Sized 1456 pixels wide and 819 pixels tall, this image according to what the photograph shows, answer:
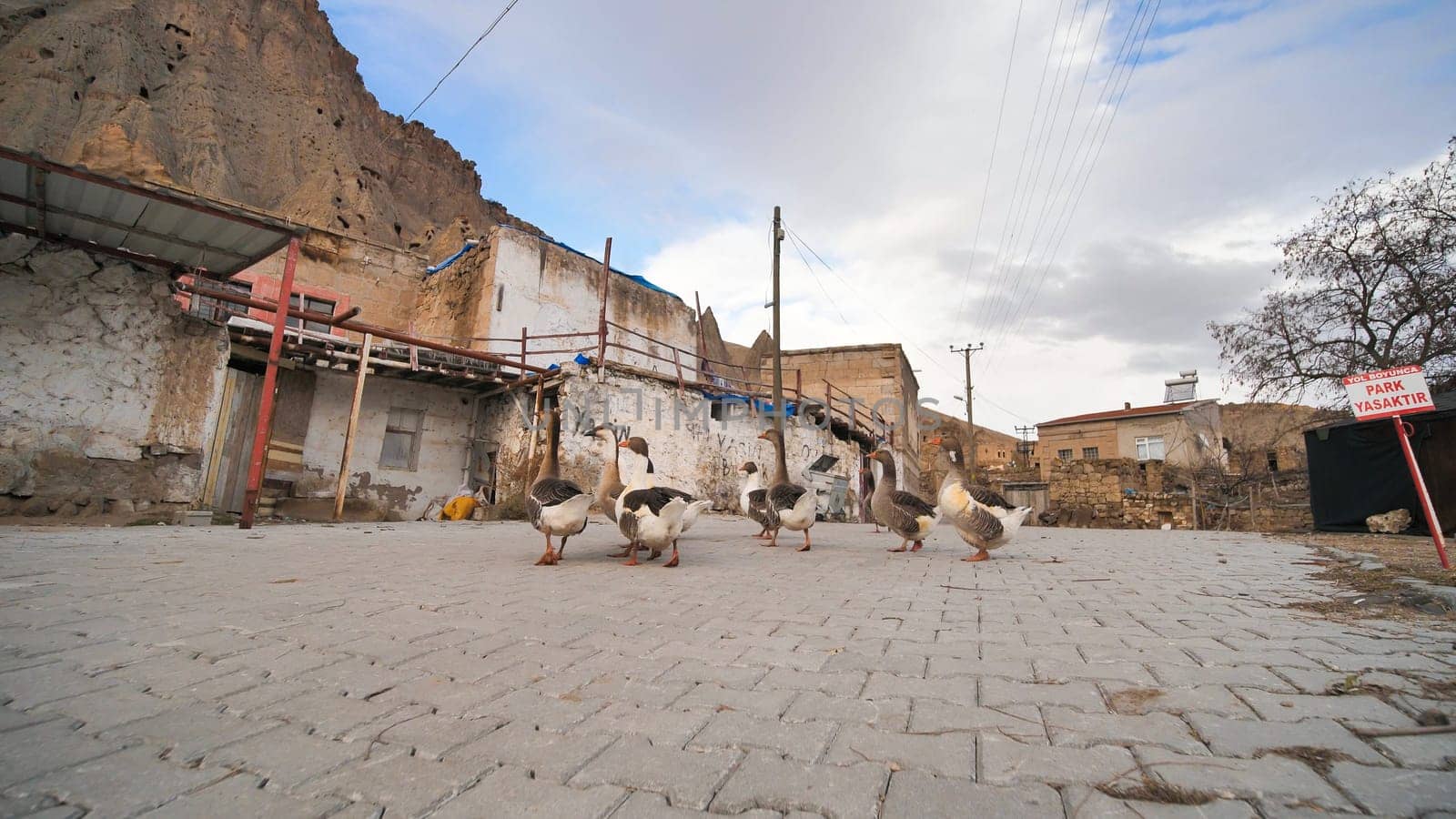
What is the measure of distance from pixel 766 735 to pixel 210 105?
139 ft

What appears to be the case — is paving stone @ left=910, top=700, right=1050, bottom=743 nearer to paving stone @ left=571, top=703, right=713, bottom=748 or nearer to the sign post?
paving stone @ left=571, top=703, right=713, bottom=748

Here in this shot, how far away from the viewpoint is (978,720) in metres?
1.98

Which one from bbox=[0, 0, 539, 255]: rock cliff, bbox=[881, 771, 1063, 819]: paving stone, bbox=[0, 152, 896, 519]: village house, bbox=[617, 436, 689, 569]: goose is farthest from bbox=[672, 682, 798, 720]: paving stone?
bbox=[0, 0, 539, 255]: rock cliff

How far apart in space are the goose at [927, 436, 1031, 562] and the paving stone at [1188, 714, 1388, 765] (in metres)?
5.17

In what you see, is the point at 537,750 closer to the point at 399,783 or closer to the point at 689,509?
the point at 399,783

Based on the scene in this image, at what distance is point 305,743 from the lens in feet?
5.83

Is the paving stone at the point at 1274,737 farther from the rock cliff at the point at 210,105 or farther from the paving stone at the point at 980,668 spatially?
the rock cliff at the point at 210,105

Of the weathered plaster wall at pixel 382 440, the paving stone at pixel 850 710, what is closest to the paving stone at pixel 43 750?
the paving stone at pixel 850 710

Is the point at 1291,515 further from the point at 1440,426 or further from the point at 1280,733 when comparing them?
the point at 1280,733

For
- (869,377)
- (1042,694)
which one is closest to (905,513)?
(1042,694)

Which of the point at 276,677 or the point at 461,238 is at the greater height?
the point at 461,238

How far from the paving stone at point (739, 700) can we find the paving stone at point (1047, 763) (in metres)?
0.69

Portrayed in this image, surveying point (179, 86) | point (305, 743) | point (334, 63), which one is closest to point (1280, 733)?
point (305, 743)

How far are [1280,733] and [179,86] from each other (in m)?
44.1
